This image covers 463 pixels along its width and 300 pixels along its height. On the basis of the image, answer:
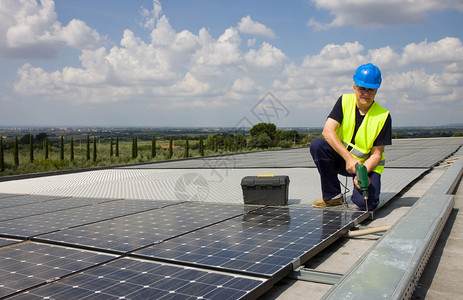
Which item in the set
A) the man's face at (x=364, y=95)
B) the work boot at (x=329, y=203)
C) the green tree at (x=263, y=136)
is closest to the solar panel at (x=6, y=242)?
the work boot at (x=329, y=203)

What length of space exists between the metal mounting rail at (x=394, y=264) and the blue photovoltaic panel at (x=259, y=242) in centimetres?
66

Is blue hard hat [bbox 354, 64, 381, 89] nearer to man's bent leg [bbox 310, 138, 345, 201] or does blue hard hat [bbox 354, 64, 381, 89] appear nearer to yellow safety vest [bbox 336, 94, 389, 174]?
yellow safety vest [bbox 336, 94, 389, 174]

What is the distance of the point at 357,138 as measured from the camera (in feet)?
18.2

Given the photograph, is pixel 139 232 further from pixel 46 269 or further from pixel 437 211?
pixel 437 211

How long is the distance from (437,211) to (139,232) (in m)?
3.16

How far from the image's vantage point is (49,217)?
5.55m

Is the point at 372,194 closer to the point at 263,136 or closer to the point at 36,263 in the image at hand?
the point at 36,263

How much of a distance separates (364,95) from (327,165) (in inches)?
42.7

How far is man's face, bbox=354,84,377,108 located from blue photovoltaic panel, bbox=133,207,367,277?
1.46m

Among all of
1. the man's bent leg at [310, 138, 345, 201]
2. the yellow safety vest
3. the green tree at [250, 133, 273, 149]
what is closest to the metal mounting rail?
the yellow safety vest

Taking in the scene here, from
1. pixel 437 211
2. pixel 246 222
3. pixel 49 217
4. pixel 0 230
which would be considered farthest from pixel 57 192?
pixel 437 211

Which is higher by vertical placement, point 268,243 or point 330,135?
point 330,135

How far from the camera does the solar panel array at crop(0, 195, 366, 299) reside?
281 cm

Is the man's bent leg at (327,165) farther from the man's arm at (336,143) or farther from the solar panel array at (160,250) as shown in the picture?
the solar panel array at (160,250)
